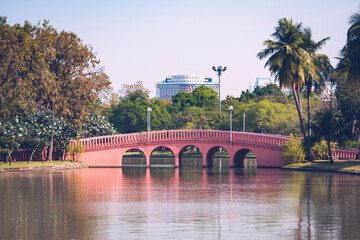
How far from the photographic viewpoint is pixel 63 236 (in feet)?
64.4

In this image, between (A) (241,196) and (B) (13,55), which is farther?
(B) (13,55)

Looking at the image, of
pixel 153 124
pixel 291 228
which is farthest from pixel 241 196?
pixel 153 124

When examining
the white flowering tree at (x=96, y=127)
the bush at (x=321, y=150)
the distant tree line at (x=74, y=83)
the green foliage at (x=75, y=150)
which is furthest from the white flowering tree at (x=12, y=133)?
the bush at (x=321, y=150)

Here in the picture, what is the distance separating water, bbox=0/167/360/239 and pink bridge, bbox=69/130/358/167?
16272mm

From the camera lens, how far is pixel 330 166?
5081 cm

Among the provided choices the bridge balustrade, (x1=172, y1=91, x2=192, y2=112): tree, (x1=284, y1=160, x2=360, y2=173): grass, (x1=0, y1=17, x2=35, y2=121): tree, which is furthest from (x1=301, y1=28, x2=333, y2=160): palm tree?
(x1=172, y1=91, x2=192, y2=112): tree

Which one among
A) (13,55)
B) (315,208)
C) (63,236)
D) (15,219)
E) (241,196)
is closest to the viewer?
(63,236)

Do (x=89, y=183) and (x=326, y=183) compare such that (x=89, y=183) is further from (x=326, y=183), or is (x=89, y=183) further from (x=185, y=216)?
(x=185, y=216)

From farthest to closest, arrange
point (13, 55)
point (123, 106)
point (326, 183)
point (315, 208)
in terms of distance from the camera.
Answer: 1. point (123, 106)
2. point (13, 55)
3. point (326, 183)
4. point (315, 208)

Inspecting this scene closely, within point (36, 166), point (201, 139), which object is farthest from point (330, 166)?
point (36, 166)

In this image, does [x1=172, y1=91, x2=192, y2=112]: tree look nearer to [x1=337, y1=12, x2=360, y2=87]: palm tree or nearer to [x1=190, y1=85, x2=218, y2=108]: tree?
[x1=190, y1=85, x2=218, y2=108]: tree

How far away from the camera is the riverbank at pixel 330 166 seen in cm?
4753

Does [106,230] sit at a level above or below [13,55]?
below

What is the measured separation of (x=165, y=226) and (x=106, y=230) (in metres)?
2.07
